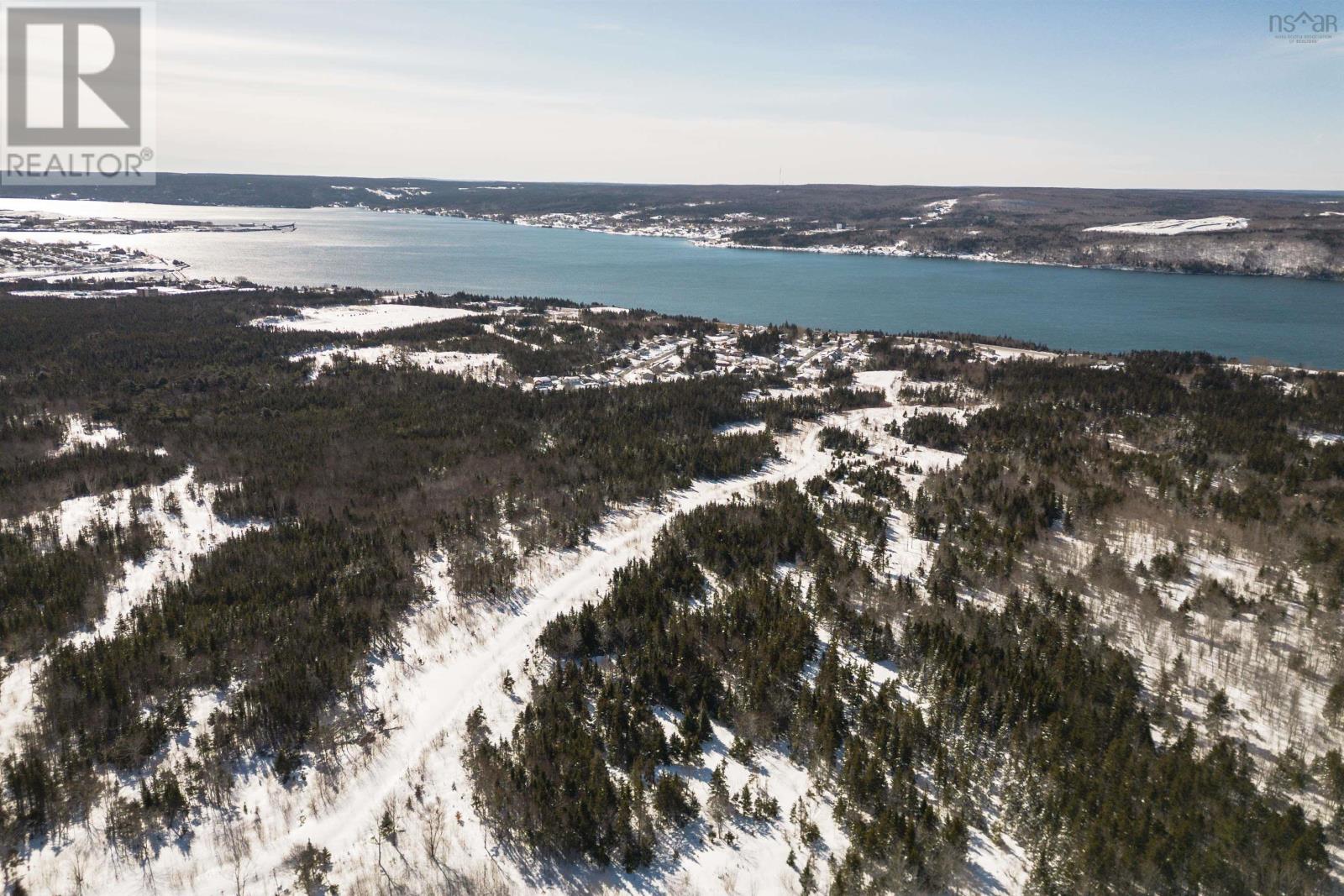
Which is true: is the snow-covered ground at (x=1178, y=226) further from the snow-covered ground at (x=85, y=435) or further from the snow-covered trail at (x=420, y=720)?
the snow-covered ground at (x=85, y=435)

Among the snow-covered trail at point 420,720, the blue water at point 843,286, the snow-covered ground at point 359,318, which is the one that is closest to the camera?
the snow-covered trail at point 420,720


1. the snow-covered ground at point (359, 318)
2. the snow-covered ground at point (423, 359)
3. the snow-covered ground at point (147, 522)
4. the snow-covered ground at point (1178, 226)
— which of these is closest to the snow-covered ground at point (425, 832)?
the snow-covered ground at point (147, 522)

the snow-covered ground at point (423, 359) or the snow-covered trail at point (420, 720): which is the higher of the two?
the snow-covered ground at point (423, 359)

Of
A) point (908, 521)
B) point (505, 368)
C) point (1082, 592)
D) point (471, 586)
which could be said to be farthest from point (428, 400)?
point (1082, 592)

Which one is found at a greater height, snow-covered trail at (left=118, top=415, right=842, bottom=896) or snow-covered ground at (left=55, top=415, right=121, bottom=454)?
snow-covered ground at (left=55, top=415, right=121, bottom=454)

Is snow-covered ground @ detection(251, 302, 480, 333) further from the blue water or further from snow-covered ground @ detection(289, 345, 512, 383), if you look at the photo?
the blue water

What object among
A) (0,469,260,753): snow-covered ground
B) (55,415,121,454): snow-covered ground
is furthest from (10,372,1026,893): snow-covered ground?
(55,415,121,454): snow-covered ground

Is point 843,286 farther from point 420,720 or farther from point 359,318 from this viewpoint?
point 420,720

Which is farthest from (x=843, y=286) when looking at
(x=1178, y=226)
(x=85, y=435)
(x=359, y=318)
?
(x=1178, y=226)
